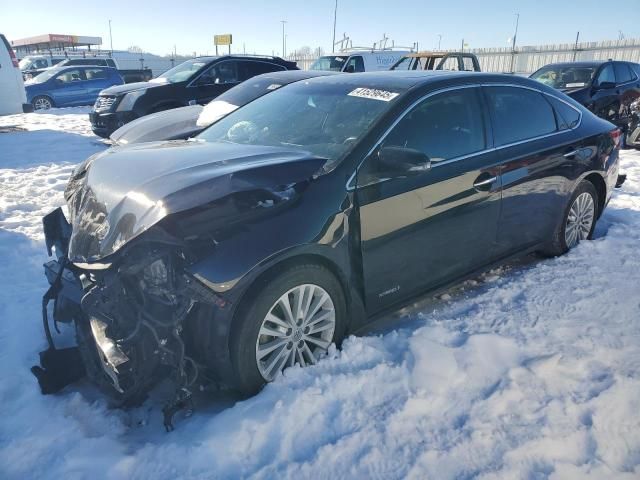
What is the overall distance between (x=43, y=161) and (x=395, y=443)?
8270 mm

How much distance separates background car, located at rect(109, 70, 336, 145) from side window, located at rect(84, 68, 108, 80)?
40.9 ft

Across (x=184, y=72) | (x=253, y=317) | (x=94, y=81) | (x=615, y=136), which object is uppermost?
(x=184, y=72)

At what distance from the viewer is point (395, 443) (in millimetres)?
2326

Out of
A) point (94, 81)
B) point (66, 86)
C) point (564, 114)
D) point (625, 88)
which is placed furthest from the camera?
point (94, 81)

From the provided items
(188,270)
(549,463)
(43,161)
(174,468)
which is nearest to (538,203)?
(549,463)

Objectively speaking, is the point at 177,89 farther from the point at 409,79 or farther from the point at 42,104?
the point at 42,104

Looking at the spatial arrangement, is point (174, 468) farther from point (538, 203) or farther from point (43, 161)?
point (43, 161)

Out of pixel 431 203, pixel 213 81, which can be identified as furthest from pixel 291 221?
pixel 213 81

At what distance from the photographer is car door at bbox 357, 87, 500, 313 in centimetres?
299

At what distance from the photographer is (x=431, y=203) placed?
10.7 feet

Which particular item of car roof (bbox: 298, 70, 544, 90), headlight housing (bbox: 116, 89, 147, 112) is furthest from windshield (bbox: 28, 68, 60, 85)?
car roof (bbox: 298, 70, 544, 90)

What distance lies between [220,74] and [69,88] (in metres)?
9.50

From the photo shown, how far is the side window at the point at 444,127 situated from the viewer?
3.21 metres

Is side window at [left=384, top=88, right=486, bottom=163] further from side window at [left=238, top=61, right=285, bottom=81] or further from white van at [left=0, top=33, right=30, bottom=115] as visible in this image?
white van at [left=0, top=33, right=30, bottom=115]
